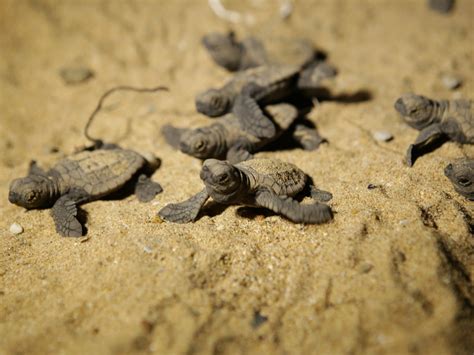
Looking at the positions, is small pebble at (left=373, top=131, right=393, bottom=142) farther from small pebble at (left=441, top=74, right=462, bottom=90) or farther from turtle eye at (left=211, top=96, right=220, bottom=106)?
turtle eye at (left=211, top=96, right=220, bottom=106)

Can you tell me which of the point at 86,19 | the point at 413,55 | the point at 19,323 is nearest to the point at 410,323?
the point at 19,323

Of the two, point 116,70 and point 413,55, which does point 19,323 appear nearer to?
point 116,70

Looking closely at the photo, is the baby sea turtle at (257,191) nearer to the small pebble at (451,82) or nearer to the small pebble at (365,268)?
the small pebble at (365,268)

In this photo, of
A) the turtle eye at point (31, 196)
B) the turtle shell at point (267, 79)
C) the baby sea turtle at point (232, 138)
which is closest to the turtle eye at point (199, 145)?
the baby sea turtle at point (232, 138)

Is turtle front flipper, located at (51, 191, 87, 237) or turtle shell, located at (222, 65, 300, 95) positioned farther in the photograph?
turtle shell, located at (222, 65, 300, 95)

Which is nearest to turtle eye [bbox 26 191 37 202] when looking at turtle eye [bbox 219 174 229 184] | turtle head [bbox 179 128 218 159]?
turtle head [bbox 179 128 218 159]

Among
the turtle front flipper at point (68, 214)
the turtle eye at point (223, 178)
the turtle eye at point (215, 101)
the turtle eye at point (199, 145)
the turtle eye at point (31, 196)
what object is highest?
the turtle eye at point (215, 101)
